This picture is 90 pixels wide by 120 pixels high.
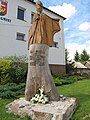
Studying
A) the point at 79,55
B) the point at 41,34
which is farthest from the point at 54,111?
the point at 79,55

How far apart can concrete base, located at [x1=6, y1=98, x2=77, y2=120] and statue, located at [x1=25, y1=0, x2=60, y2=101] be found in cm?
48

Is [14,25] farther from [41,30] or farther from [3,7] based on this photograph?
[41,30]

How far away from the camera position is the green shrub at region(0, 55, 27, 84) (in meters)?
14.3

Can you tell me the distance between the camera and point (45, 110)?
5688 mm

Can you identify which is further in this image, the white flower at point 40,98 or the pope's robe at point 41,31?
the pope's robe at point 41,31

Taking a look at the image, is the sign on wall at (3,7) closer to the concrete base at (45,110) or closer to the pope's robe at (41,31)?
the pope's robe at (41,31)

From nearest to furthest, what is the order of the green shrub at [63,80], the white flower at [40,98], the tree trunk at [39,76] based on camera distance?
1. the white flower at [40,98]
2. the tree trunk at [39,76]
3. the green shrub at [63,80]

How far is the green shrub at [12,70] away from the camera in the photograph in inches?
564

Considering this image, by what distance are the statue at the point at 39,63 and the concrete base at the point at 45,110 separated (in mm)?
484

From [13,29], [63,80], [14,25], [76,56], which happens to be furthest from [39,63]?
[76,56]

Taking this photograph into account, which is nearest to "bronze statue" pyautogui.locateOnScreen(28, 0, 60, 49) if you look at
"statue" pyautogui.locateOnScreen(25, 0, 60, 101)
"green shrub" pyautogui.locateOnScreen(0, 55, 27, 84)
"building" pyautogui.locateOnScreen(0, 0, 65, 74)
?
"statue" pyautogui.locateOnScreen(25, 0, 60, 101)

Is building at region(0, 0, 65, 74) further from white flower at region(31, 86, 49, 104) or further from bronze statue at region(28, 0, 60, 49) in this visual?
white flower at region(31, 86, 49, 104)

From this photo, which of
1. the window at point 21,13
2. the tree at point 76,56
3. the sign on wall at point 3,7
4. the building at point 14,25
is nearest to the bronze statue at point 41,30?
the building at point 14,25

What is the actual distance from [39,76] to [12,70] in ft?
28.2
